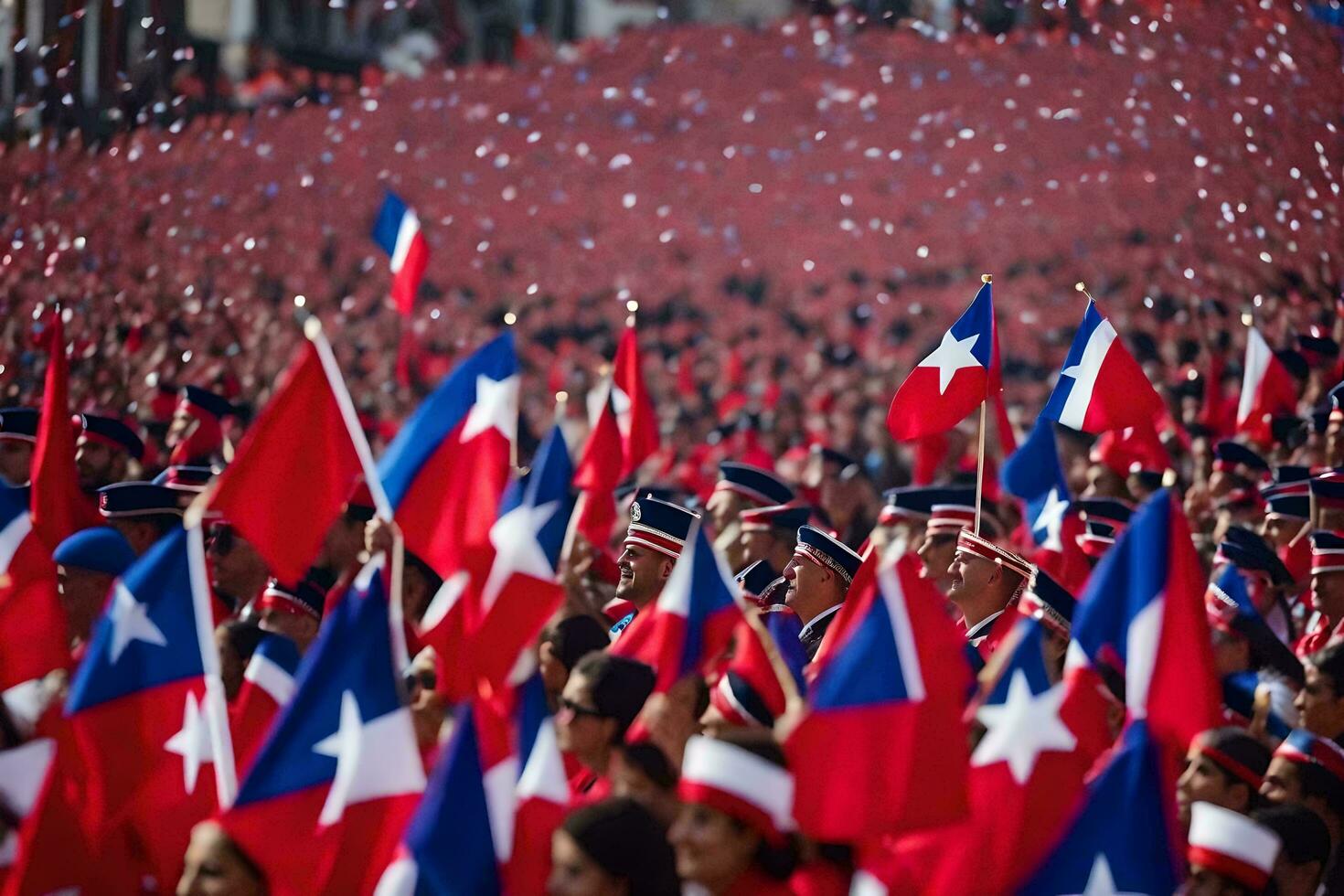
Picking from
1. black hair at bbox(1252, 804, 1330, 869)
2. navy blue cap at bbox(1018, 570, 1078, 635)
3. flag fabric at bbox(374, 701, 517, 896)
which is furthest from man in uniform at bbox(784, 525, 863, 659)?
flag fabric at bbox(374, 701, 517, 896)

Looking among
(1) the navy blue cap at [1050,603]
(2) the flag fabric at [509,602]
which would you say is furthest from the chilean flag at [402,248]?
(1) the navy blue cap at [1050,603]

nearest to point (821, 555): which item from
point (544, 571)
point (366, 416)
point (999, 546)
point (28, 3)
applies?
point (999, 546)

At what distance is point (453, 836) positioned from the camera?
411 cm

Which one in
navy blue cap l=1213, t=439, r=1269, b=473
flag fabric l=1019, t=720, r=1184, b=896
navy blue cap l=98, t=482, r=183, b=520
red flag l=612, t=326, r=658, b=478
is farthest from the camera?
navy blue cap l=1213, t=439, r=1269, b=473

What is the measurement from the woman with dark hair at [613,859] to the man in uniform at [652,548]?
130 inches

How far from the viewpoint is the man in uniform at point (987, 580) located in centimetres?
705

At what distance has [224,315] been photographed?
18172mm

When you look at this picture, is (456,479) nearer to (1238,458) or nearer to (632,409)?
(632,409)

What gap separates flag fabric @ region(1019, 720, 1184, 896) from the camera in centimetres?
418

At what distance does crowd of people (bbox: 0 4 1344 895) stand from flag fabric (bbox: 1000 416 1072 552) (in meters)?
0.08

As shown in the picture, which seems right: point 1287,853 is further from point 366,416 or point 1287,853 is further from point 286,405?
point 366,416

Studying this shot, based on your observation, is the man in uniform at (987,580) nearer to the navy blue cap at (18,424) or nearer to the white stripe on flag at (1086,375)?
the white stripe on flag at (1086,375)

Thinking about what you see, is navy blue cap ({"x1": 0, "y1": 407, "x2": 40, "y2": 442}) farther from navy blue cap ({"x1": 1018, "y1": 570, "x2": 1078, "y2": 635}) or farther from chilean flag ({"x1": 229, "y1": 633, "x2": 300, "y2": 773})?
navy blue cap ({"x1": 1018, "y1": 570, "x2": 1078, "y2": 635})

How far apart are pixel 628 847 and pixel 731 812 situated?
0.34 metres
